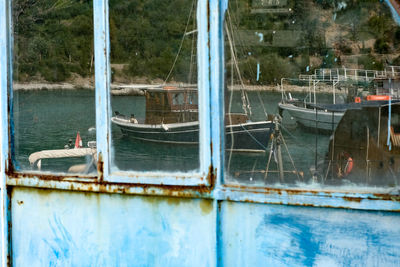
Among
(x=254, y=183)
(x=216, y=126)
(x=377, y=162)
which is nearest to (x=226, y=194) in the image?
(x=254, y=183)

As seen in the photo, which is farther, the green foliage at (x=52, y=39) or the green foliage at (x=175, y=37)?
the green foliage at (x=175, y=37)

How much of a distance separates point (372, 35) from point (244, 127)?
124cm

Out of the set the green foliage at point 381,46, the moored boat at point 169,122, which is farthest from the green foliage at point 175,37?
the moored boat at point 169,122

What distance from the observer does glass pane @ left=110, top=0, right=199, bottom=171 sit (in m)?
2.40

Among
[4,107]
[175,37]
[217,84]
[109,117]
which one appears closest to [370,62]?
[175,37]

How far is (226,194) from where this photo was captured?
6.83ft

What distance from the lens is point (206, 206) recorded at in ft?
6.99

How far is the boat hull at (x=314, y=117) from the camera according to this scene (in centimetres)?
348

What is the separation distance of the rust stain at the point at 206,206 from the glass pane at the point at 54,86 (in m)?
0.62

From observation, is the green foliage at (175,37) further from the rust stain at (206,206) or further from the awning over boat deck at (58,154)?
the rust stain at (206,206)

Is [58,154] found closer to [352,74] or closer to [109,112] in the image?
[109,112]

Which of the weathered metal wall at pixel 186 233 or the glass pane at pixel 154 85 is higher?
the glass pane at pixel 154 85

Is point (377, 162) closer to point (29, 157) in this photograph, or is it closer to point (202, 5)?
point (202, 5)

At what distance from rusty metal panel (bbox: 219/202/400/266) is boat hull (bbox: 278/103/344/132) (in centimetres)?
150
